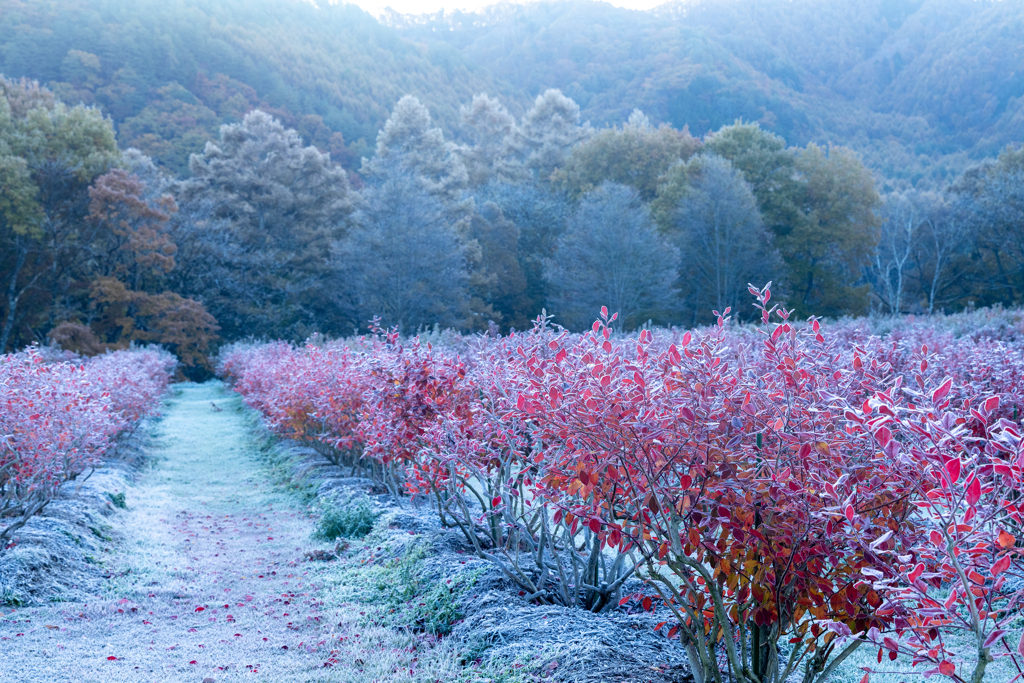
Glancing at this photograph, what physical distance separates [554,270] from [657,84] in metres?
34.1

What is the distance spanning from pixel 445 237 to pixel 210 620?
24.9 m

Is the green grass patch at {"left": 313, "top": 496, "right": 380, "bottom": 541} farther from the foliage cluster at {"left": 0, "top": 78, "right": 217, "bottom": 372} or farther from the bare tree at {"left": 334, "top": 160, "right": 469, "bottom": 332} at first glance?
the foliage cluster at {"left": 0, "top": 78, "right": 217, "bottom": 372}

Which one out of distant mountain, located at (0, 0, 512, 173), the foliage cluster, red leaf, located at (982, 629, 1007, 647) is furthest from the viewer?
distant mountain, located at (0, 0, 512, 173)

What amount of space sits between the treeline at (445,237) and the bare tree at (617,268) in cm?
8

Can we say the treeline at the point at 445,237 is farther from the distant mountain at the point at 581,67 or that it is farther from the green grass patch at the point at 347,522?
the green grass patch at the point at 347,522

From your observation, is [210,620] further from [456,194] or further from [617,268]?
[456,194]

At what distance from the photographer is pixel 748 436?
2258 millimetres

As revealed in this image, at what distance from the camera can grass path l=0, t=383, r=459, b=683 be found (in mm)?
3541

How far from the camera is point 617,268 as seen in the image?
2691 centimetres

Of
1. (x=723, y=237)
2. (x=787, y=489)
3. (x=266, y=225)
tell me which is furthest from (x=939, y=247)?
(x=787, y=489)

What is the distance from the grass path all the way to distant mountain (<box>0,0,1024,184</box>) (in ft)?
123

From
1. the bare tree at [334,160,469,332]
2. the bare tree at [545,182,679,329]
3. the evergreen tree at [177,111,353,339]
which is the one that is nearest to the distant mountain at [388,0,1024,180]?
the bare tree at [545,182,679,329]

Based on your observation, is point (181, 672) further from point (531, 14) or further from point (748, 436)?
point (531, 14)

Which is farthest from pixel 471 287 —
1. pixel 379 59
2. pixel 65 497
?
pixel 379 59
